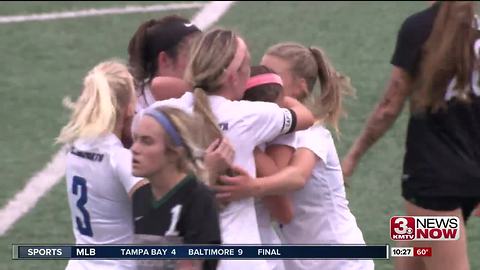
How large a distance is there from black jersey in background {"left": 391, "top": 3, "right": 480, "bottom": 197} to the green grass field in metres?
1.88

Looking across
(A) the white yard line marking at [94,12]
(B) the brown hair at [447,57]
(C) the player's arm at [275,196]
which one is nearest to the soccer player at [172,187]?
(C) the player's arm at [275,196]

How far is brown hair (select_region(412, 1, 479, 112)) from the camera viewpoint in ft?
16.6

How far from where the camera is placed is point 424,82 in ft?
17.0

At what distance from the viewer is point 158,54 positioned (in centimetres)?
552

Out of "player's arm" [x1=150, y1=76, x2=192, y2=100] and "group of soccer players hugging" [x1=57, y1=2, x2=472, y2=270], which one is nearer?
"group of soccer players hugging" [x1=57, y1=2, x2=472, y2=270]

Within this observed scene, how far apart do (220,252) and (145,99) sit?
1.26m

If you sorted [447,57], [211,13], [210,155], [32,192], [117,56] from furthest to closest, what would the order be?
[211,13]
[117,56]
[32,192]
[447,57]
[210,155]

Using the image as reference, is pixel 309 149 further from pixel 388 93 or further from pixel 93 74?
pixel 93 74

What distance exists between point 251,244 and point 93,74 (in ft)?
2.92

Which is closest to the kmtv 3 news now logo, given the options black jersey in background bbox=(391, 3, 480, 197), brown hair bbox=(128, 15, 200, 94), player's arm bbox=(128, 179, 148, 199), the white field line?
black jersey in background bbox=(391, 3, 480, 197)

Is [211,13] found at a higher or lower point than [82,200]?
lower

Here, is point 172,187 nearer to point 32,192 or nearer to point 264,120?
point 264,120

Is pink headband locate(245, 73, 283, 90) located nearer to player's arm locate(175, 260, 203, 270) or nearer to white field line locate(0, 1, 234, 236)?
player's arm locate(175, 260, 203, 270)

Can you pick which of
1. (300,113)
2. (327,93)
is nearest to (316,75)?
(327,93)
